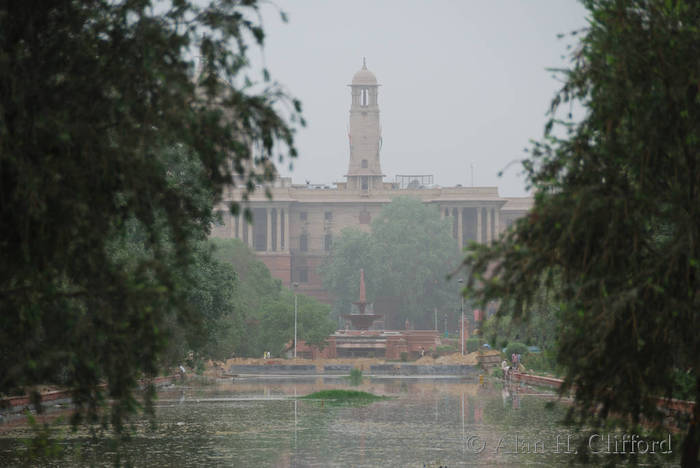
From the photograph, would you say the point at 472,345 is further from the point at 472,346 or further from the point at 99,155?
the point at 99,155

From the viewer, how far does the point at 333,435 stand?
20.2m

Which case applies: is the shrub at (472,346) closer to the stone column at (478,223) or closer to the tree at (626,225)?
the stone column at (478,223)

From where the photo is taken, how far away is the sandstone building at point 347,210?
11581 cm

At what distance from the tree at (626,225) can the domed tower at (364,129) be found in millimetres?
106177

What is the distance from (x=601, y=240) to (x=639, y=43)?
1.78 m

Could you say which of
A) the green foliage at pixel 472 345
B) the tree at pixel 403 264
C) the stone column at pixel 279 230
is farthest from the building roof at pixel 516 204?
the green foliage at pixel 472 345

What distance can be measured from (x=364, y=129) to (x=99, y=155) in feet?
354

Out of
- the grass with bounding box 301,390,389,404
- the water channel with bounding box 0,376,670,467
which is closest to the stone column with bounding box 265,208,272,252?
the water channel with bounding box 0,376,670,467

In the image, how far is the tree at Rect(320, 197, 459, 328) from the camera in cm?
9488

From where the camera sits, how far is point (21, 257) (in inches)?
347

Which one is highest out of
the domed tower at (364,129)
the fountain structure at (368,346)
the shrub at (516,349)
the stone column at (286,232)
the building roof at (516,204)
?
the domed tower at (364,129)

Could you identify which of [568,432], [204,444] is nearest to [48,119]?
[204,444]

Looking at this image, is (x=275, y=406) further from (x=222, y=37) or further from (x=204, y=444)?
(x=222, y=37)

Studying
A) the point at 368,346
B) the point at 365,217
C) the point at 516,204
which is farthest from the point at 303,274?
the point at 368,346
